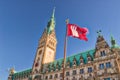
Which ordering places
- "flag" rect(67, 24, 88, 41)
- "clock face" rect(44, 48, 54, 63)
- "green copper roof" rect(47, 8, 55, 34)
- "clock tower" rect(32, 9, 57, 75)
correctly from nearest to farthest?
"flag" rect(67, 24, 88, 41) < "clock tower" rect(32, 9, 57, 75) < "clock face" rect(44, 48, 54, 63) < "green copper roof" rect(47, 8, 55, 34)

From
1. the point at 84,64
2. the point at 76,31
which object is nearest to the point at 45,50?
the point at 84,64

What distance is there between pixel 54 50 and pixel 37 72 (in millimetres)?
24293

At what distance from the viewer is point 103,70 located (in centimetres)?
5534

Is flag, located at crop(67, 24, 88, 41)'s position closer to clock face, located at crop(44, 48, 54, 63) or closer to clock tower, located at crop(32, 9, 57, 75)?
clock tower, located at crop(32, 9, 57, 75)

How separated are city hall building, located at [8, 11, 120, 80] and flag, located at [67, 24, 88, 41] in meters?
29.6

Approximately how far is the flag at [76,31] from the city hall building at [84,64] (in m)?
29.6

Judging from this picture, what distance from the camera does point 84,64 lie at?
64.9 m

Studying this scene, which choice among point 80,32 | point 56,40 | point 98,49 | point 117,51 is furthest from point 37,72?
point 80,32

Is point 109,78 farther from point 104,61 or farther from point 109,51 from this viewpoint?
point 109,51

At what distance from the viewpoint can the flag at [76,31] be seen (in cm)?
2922

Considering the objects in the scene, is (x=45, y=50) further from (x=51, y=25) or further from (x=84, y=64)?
(x=84, y=64)

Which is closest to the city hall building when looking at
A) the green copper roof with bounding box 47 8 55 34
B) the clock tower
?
the clock tower

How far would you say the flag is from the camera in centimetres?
2922

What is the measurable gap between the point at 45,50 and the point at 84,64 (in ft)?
117
